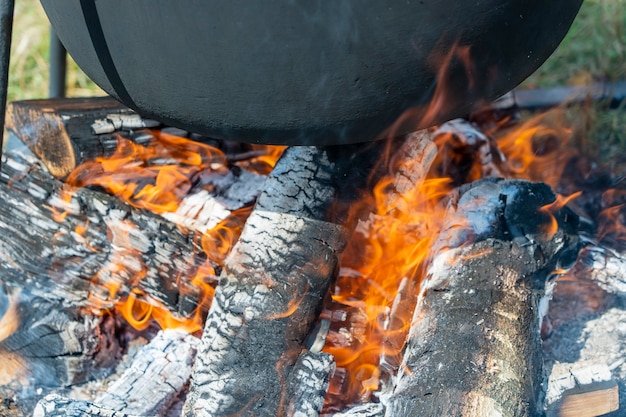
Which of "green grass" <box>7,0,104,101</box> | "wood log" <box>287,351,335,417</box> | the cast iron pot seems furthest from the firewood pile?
"green grass" <box>7,0,104,101</box>

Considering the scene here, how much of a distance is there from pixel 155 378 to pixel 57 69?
1.03 meters

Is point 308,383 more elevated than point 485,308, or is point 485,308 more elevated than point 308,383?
point 485,308

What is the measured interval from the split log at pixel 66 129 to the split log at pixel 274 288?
429 millimetres

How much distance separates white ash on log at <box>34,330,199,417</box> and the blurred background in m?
1.44

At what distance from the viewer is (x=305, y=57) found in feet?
3.22

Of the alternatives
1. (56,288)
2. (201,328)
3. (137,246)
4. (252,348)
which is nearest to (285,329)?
(252,348)

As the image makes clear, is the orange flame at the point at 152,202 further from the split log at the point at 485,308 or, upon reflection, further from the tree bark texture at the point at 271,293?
the split log at the point at 485,308

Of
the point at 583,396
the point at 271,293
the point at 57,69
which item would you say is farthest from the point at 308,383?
the point at 57,69

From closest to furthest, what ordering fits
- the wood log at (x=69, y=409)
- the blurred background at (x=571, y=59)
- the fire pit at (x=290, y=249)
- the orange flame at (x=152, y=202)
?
1. the fire pit at (x=290, y=249)
2. the wood log at (x=69, y=409)
3. the orange flame at (x=152, y=202)
4. the blurred background at (x=571, y=59)

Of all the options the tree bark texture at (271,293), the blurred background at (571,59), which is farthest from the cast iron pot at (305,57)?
the blurred background at (571,59)

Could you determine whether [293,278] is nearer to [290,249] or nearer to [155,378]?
[290,249]

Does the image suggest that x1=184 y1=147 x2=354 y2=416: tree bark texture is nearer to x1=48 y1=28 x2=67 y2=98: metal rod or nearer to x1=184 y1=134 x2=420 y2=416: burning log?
x1=184 y1=134 x2=420 y2=416: burning log

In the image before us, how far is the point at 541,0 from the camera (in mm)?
1053

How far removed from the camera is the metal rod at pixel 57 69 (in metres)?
2.07
